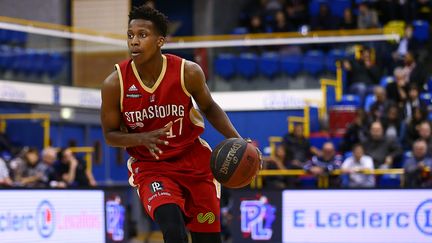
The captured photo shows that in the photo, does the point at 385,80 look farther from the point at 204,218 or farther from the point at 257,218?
the point at 204,218

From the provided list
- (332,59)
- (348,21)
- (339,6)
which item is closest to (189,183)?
(332,59)

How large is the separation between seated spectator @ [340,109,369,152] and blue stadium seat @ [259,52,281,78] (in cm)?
404

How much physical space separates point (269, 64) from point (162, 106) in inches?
522

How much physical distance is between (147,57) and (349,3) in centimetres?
1646

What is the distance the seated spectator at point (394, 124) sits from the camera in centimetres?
1530

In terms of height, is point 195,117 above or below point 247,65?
below

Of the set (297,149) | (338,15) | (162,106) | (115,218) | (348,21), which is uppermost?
(338,15)

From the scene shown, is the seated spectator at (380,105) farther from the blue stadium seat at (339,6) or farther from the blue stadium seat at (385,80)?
the blue stadium seat at (339,6)

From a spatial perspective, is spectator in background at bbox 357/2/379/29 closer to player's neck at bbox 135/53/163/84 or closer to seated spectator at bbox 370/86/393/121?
seated spectator at bbox 370/86/393/121

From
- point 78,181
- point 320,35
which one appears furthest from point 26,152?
point 320,35

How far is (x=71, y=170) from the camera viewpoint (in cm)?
1536

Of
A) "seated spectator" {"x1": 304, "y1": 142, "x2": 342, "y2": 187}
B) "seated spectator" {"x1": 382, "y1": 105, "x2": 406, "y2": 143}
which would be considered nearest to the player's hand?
"seated spectator" {"x1": 304, "y1": 142, "x2": 342, "y2": 187}

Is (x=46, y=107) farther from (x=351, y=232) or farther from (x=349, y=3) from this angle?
(x=351, y=232)

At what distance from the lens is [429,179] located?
1353 cm
